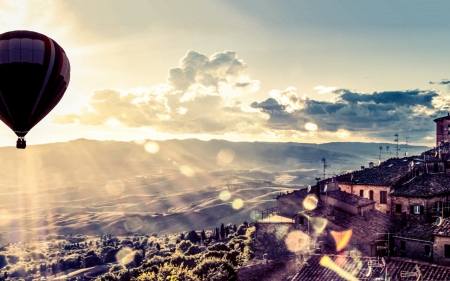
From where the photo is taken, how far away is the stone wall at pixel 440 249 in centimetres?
2927

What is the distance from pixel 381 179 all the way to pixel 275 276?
2110 cm

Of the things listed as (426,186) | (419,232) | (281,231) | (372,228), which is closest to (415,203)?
(426,186)

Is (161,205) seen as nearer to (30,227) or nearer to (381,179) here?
(30,227)

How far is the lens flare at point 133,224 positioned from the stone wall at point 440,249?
122 m

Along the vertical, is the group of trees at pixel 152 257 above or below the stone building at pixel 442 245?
below

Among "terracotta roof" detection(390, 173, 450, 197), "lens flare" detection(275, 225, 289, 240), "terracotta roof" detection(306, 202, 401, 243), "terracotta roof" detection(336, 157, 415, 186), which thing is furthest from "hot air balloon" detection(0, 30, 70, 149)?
"terracotta roof" detection(336, 157, 415, 186)

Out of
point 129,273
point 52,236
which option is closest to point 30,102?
point 129,273

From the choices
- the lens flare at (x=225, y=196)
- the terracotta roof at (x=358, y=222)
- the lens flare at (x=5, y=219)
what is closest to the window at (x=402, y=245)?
the terracotta roof at (x=358, y=222)

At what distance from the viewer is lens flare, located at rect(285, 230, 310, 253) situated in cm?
3412

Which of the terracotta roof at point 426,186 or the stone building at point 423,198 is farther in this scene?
the terracotta roof at point 426,186

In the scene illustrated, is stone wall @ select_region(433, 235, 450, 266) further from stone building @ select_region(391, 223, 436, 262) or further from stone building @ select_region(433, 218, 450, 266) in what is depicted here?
stone building @ select_region(391, 223, 436, 262)

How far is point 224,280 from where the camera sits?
37344 mm

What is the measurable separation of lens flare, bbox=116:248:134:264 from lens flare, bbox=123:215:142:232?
51199 mm

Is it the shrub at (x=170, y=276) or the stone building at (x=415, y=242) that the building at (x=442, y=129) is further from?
the shrub at (x=170, y=276)
